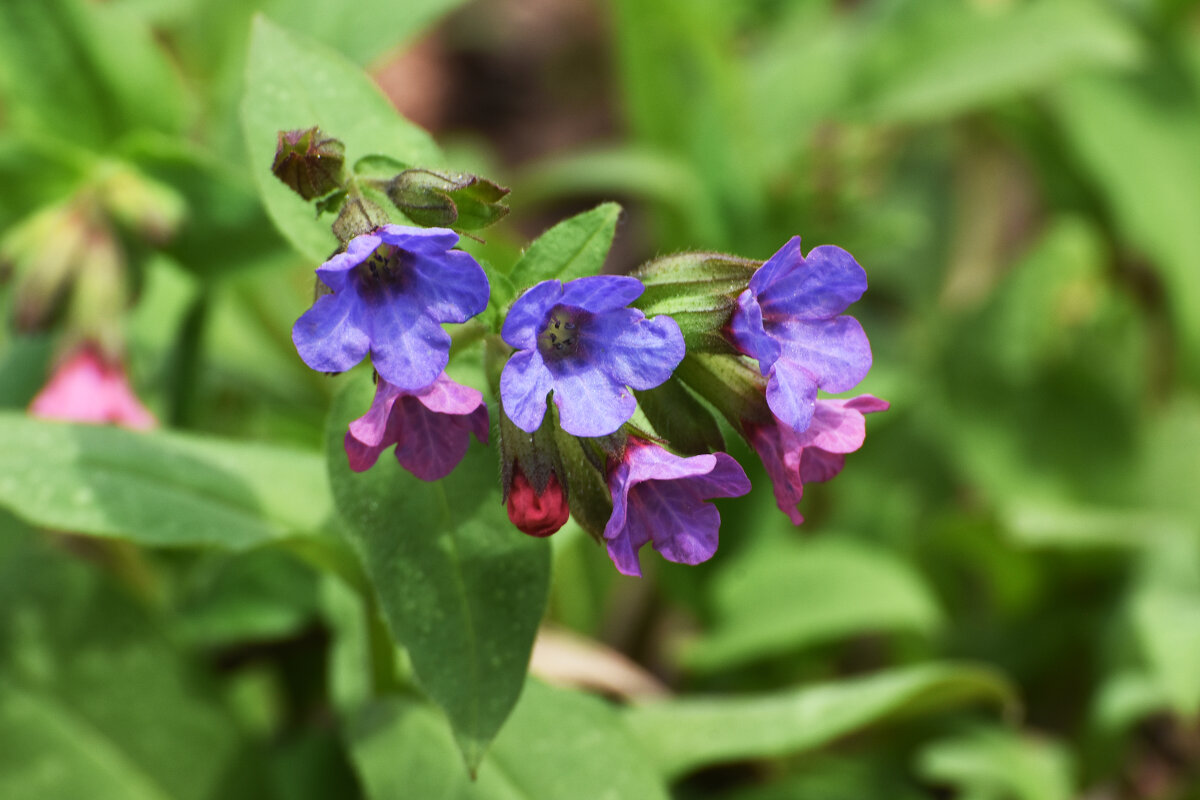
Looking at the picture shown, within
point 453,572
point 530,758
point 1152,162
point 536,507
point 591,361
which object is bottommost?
point 530,758

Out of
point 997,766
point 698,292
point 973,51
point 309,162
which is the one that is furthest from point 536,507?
point 973,51

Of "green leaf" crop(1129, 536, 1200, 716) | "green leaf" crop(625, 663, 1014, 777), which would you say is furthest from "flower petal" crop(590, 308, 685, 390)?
"green leaf" crop(1129, 536, 1200, 716)

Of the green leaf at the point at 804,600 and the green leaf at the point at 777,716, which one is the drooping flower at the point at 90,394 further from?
the green leaf at the point at 804,600

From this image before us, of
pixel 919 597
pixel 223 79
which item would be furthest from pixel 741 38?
pixel 919 597

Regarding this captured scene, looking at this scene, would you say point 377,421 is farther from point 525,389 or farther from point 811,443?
point 811,443

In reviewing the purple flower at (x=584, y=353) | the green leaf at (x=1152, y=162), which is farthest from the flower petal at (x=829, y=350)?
the green leaf at (x=1152, y=162)
